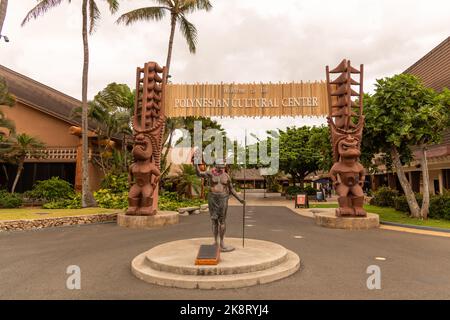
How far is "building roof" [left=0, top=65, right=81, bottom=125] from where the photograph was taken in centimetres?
2192

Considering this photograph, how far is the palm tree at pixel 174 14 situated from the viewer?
19453 mm

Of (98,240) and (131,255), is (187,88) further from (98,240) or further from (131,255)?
(131,255)

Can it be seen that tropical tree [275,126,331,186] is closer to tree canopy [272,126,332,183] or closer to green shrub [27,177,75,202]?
tree canopy [272,126,332,183]

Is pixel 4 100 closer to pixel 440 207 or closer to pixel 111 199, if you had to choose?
pixel 111 199

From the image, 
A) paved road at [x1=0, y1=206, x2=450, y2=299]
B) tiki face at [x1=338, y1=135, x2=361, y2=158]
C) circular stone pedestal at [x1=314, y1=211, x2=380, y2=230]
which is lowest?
paved road at [x1=0, y1=206, x2=450, y2=299]

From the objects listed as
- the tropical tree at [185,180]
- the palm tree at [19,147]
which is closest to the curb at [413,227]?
the tropical tree at [185,180]

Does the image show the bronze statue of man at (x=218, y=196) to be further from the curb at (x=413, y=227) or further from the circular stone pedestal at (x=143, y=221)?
the curb at (x=413, y=227)

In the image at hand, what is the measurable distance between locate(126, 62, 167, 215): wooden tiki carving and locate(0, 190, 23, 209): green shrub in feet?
28.9

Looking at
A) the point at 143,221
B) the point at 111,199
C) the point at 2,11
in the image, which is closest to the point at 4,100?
the point at 2,11

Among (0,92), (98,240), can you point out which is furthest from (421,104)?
(0,92)

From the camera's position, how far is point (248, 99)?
14625mm

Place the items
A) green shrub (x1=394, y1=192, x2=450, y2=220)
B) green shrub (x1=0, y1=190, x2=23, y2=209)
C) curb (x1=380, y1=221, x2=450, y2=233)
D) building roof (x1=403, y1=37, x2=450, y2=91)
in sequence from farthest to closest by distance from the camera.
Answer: building roof (x1=403, y1=37, x2=450, y2=91), green shrub (x1=0, y1=190, x2=23, y2=209), green shrub (x1=394, y1=192, x2=450, y2=220), curb (x1=380, y1=221, x2=450, y2=233)

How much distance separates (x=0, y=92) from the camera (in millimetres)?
17172

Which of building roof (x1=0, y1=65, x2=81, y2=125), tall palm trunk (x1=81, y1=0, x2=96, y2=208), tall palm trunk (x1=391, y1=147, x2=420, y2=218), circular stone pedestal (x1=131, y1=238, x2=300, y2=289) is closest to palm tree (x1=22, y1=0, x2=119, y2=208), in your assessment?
tall palm trunk (x1=81, y1=0, x2=96, y2=208)
